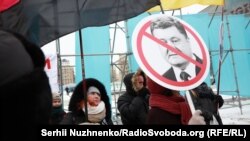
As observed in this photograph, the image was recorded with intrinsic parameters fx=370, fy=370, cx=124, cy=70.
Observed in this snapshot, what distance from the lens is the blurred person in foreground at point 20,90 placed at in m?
0.68

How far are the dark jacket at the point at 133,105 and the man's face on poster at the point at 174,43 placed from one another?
1.01 metres

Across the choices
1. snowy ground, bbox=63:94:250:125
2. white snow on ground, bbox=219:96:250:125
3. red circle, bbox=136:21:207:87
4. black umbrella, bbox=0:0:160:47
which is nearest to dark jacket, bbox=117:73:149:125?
black umbrella, bbox=0:0:160:47

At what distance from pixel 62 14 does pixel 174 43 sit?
0.90m

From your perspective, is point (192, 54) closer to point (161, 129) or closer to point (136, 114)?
point (161, 129)

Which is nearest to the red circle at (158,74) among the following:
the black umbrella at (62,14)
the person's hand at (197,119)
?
the person's hand at (197,119)

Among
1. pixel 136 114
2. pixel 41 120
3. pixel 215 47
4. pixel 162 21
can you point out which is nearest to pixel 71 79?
pixel 215 47

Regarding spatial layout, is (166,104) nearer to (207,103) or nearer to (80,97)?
(207,103)

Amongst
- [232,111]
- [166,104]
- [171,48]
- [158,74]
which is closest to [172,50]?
[171,48]

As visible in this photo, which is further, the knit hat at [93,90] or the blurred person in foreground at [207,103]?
the knit hat at [93,90]

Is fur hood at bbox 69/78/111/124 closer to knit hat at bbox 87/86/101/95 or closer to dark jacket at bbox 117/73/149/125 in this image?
knit hat at bbox 87/86/101/95

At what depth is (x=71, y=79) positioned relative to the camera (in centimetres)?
622

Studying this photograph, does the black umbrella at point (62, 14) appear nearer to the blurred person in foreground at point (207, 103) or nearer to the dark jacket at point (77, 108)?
the dark jacket at point (77, 108)

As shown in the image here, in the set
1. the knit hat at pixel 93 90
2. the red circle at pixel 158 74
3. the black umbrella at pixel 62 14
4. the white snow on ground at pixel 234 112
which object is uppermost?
the black umbrella at pixel 62 14

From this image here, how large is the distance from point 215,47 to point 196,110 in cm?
595
